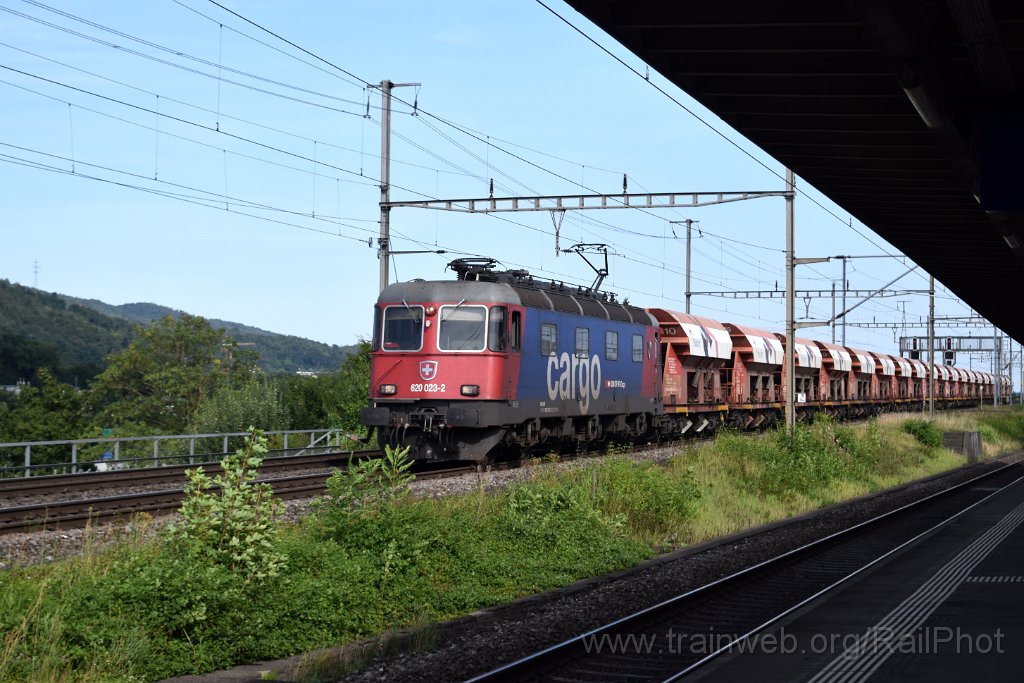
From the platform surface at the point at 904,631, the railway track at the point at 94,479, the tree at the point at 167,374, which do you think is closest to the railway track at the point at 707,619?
the platform surface at the point at 904,631

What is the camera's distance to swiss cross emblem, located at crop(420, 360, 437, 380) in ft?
73.6

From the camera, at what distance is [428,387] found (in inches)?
882

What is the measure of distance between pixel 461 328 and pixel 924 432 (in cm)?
2352

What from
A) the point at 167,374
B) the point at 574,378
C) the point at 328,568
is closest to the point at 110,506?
the point at 328,568

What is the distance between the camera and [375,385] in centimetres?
2300

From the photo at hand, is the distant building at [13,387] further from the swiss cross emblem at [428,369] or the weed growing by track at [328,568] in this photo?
the weed growing by track at [328,568]

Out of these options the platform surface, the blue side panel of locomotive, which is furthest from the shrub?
the blue side panel of locomotive

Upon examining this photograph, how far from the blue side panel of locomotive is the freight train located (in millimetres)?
27

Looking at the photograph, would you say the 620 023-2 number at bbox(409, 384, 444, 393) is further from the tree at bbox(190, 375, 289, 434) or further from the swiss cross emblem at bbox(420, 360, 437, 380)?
the tree at bbox(190, 375, 289, 434)

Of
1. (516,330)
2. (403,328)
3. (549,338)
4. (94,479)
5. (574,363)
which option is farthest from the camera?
(574,363)

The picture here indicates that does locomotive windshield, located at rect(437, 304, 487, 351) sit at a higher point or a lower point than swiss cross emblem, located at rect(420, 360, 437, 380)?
higher

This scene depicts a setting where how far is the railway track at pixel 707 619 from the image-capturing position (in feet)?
27.0

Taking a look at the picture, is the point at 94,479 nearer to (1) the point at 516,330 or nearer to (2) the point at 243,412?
(1) the point at 516,330

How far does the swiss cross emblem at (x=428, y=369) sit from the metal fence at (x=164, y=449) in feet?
9.65
